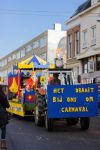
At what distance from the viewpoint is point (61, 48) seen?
5541 cm

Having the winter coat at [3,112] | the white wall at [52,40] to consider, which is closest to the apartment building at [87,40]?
the white wall at [52,40]

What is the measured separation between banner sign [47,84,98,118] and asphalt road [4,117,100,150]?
0.67 m

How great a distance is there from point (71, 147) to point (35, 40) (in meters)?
62.4

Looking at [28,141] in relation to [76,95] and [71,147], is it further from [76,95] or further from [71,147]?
[76,95]

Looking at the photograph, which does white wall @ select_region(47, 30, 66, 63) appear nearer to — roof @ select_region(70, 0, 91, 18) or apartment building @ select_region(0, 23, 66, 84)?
apartment building @ select_region(0, 23, 66, 84)

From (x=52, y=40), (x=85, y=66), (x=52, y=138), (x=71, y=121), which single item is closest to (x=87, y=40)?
(x=85, y=66)

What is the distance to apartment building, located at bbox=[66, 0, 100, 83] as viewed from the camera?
36.2m

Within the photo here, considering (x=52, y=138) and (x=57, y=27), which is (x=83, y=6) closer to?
(x=57, y=27)

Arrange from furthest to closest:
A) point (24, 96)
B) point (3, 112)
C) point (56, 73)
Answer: point (24, 96)
point (56, 73)
point (3, 112)

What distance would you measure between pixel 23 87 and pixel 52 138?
824 cm

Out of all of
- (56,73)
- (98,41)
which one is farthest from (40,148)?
(98,41)

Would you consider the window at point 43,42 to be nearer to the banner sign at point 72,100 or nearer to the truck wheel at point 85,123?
the truck wheel at point 85,123

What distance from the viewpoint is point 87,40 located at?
38469 mm

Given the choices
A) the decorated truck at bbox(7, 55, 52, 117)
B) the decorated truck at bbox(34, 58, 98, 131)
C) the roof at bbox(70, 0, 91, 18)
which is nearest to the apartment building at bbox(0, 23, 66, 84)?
the roof at bbox(70, 0, 91, 18)
